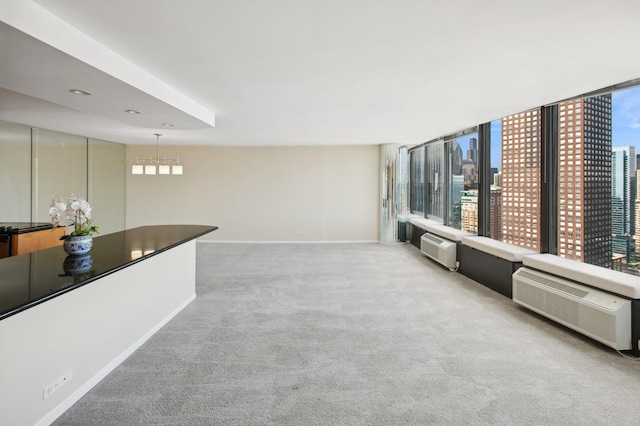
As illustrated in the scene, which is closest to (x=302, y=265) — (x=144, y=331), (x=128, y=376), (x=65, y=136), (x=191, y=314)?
(x=191, y=314)

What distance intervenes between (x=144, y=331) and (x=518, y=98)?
4818mm

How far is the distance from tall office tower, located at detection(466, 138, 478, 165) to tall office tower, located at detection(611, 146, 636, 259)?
7.92ft

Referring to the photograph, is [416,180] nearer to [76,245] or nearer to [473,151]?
[473,151]

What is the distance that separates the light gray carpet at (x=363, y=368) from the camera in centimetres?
207

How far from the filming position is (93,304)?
2.46 metres

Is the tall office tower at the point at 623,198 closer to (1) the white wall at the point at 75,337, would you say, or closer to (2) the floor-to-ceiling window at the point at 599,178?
(2) the floor-to-ceiling window at the point at 599,178

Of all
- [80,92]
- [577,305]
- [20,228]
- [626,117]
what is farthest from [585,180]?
[20,228]

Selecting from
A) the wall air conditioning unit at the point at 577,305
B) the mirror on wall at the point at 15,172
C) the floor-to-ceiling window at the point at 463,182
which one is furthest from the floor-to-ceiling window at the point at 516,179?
the mirror on wall at the point at 15,172

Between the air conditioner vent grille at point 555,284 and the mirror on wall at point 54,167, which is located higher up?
the mirror on wall at point 54,167

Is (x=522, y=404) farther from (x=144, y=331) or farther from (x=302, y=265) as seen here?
(x=302, y=265)

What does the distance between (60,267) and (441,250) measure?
5.42 meters

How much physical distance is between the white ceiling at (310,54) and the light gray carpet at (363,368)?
2.44 metres

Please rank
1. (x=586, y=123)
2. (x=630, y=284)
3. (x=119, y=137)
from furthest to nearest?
(x=119, y=137)
(x=586, y=123)
(x=630, y=284)

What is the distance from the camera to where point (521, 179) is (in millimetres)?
4617
